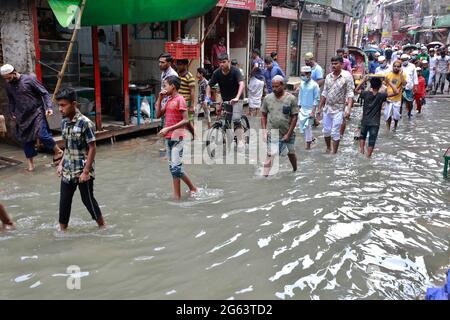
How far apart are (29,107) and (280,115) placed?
3.86 meters

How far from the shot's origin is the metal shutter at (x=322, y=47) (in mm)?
24641

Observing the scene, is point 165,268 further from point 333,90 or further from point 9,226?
point 333,90

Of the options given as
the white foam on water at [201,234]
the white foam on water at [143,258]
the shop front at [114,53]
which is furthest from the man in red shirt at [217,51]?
the white foam on water at [143,258]

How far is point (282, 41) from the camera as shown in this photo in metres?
19.6

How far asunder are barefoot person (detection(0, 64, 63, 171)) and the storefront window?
1492cm

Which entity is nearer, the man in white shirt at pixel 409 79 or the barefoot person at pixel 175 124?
the barefoot person at pixel 175 124

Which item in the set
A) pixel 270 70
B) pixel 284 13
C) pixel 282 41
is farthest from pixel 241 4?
pixel 282 41

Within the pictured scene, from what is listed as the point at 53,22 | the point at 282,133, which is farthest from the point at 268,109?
the point at 53,22

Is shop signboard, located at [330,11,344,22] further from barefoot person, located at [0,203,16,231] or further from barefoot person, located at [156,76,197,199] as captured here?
barefoot person, located at [0,203,16,231]

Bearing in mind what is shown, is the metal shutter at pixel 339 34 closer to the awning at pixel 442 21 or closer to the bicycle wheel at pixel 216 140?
the awning at pixel 442 21

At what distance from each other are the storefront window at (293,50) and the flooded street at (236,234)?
13594 millimetres

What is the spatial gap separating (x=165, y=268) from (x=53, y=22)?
7444 millimetres

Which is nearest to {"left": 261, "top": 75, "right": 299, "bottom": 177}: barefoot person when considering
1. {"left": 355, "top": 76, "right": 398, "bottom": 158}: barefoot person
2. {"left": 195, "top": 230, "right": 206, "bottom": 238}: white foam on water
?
{"left": 355, "top": 76, "right": 398, "bottom": 158}: barefoot person

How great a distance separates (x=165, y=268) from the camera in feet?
13.9
